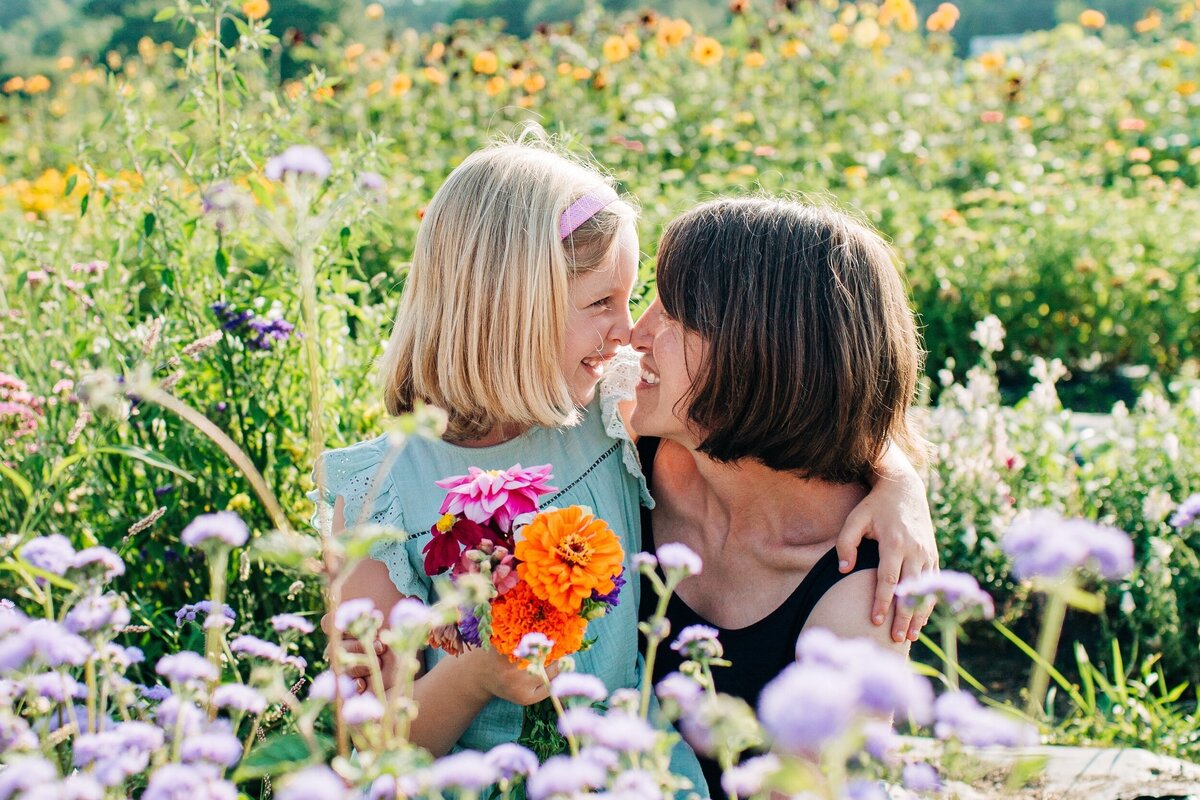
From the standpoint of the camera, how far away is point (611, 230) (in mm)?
2133

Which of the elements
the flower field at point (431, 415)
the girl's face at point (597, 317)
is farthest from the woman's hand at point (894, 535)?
the girl's face at point (597, 317)

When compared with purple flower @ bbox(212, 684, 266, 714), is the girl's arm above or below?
below

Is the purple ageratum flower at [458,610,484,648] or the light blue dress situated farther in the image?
the light blue dress

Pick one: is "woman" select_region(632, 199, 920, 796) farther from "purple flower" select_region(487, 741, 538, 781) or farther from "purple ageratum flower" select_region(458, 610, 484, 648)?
"purple flower" select_region(487, 741, 538, 781)

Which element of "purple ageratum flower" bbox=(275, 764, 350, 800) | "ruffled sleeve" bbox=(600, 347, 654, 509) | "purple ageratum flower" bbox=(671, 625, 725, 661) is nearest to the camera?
"purple ageratum flower" bbox=(275, 764, 350, 800)

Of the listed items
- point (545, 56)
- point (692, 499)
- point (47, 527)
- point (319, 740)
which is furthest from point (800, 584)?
point (545, 56)

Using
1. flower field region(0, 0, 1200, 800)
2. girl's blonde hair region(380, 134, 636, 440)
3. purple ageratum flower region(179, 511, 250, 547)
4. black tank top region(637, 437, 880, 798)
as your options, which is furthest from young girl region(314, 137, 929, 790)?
purple ageratum flower region(179, 511, 250, 547)

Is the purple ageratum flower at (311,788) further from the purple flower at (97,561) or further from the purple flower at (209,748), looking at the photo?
the purple flower at (97,561)

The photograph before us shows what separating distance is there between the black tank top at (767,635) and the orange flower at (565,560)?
736mm

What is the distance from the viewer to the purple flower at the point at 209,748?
105 centimetres

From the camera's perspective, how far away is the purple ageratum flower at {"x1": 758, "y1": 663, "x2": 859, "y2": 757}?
689 mm

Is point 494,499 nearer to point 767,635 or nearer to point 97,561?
point 97,561

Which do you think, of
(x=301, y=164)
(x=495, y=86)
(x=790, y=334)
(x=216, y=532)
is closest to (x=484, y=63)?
(x=495, y=86)

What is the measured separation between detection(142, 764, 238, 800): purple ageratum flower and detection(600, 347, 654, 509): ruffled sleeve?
125 centimetres
